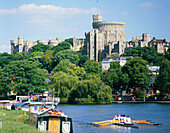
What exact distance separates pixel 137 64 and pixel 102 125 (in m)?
49.4

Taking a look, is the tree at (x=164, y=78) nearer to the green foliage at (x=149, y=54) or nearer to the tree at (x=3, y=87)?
the tree at (x=3, y=87)

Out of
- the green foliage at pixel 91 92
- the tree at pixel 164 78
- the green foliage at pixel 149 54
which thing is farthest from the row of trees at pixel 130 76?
the green foliage at pixel 149 54

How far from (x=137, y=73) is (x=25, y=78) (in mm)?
24521

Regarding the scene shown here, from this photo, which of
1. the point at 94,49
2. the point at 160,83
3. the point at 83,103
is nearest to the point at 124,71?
the point at 160,83

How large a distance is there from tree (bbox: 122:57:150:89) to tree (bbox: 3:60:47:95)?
753 inches

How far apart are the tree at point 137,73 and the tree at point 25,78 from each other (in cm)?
1912

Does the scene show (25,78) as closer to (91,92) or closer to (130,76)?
(91,92)

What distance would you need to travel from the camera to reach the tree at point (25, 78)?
304 feet

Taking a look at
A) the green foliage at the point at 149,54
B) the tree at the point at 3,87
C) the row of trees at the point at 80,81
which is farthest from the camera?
the green foliage at the point at 149,54

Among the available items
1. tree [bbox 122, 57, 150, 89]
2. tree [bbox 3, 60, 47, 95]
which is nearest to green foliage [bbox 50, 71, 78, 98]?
tree [bbox 3, 60, 47, 95]

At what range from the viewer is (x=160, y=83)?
89.9 meters

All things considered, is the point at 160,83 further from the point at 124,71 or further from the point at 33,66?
the point at 33,66

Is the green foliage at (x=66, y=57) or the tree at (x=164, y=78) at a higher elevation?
the green foliage at (x=66, y=57)

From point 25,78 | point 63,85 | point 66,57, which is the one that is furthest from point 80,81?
point 66,57
